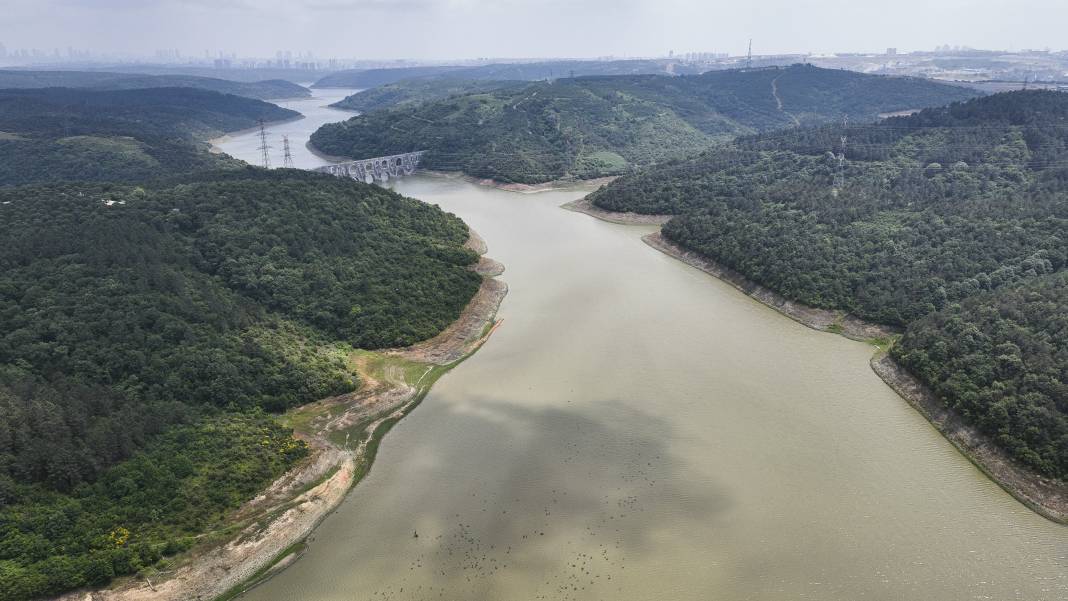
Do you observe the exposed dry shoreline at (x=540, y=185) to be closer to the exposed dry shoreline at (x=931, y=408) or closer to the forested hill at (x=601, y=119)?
the forested hill at (x=601, y=119)

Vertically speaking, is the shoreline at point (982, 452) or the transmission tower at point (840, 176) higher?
Result: the transmission tower at point (840, 176)

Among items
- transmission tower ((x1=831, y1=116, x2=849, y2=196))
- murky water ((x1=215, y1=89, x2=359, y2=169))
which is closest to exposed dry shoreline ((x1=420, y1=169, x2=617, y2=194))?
murky water ((x1=215, y1=89, x2=359, y2=169))

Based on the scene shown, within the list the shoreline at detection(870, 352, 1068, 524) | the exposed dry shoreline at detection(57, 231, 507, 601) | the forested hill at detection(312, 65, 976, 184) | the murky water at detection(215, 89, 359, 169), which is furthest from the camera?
the murky water at detection(215, 89, 359, 169)

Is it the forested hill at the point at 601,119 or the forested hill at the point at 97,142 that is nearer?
the forested hill at the point at 97,142

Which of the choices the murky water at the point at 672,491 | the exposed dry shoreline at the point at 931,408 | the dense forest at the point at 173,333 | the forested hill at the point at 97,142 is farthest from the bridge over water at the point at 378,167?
the murky water at the point at 672,491

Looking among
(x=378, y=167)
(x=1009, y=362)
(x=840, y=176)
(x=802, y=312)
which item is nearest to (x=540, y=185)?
(x=378, y=167)

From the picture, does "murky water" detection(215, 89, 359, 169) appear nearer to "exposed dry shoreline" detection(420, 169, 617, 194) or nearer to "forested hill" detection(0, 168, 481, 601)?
"exposed dry shoreline" detection(420, 169, 617, 194)

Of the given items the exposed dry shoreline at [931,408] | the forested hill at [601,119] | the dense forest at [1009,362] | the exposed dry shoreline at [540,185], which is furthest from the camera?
the forested hill at [601,119]
